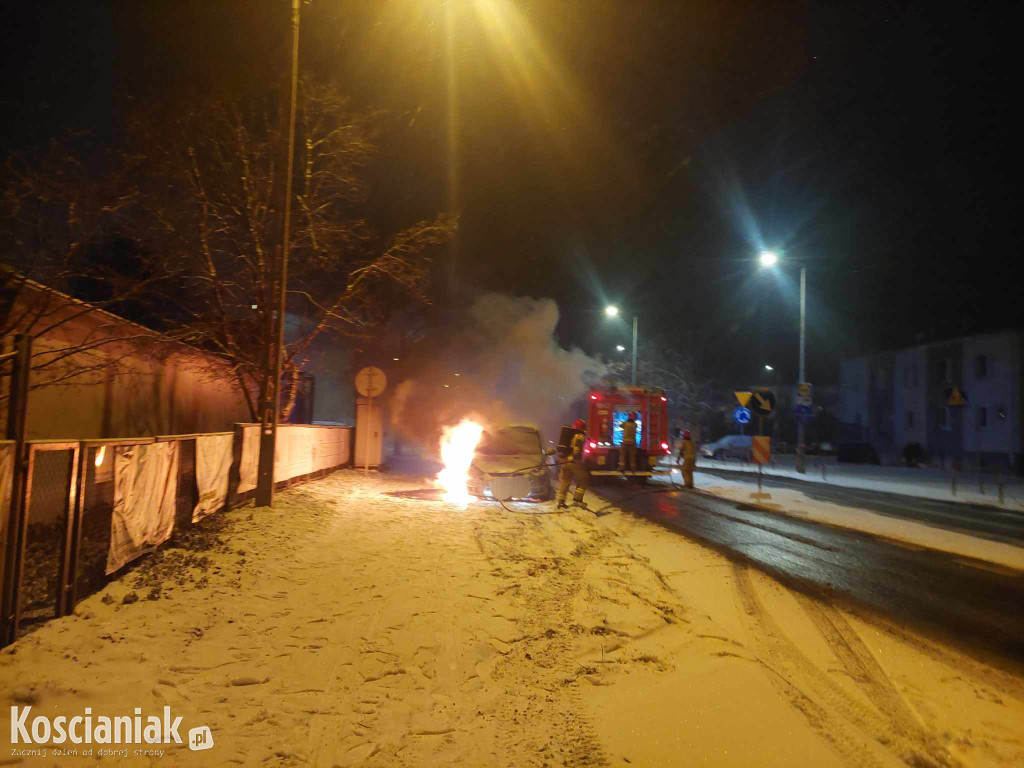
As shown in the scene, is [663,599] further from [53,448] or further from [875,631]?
[53,448]

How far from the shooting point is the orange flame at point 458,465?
13.6 metres

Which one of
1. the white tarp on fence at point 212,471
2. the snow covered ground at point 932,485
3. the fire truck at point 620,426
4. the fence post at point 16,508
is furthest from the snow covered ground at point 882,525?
the fence post at point 16,508

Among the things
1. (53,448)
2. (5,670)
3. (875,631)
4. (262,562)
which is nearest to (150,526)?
(262,562)

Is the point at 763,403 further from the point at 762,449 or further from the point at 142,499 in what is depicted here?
the point at 142,499

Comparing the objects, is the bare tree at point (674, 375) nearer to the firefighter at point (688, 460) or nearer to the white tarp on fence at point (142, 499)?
the firefighter at point (688, 460)

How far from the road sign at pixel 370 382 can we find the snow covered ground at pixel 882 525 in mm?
8876

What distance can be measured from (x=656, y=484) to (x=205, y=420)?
481 inches

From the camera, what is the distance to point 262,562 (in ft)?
23.5

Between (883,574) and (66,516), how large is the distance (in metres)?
8.68

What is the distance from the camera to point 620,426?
19.6m

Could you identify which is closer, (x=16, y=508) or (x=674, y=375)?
(x=16, y=508)

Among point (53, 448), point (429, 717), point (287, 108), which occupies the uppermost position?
point (287, 108)

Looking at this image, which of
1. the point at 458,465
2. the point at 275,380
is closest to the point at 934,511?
the point at 458,465

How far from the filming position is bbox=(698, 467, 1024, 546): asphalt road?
12.9m
